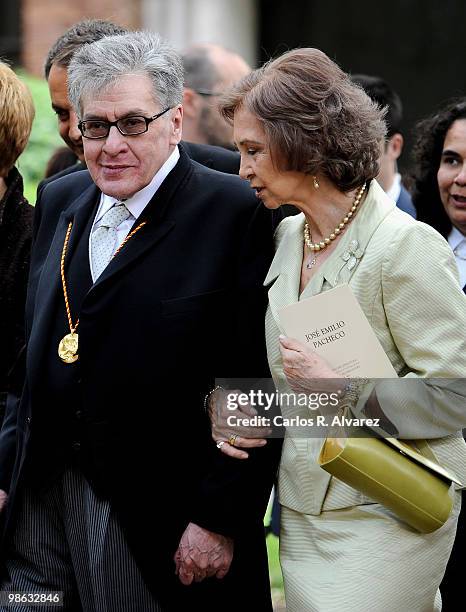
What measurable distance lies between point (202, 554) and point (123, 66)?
1484 mm

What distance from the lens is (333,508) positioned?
3.47 m

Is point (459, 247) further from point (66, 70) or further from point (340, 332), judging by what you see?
point (66, 70)

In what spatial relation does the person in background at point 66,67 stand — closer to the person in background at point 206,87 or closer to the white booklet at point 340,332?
the person in background at point 206,87

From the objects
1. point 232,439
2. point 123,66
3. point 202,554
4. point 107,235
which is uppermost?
point 123,66

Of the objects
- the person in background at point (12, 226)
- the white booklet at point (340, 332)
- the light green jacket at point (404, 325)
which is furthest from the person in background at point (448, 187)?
the person in background at point (12, 226)

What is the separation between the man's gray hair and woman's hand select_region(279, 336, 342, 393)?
0.89 meters

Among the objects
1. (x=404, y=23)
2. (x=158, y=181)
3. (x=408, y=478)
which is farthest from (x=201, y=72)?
(x=404, y=23)

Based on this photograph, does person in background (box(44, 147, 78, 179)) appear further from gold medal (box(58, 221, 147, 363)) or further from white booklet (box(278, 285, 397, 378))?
white booklet (box(278, 285, 397, 378))

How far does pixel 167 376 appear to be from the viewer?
3.66 m

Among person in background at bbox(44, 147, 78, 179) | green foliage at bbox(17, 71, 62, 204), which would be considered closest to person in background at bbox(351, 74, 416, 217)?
person in background at bbox(44, 147, 78, 179)

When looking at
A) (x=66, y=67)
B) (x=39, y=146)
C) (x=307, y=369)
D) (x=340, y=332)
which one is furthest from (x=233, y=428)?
(x=39, y=146)

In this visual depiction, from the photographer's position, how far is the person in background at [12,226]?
4.42 m

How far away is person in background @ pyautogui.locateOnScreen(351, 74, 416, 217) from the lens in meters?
5.80

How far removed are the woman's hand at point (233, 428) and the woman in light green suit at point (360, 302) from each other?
1cm
